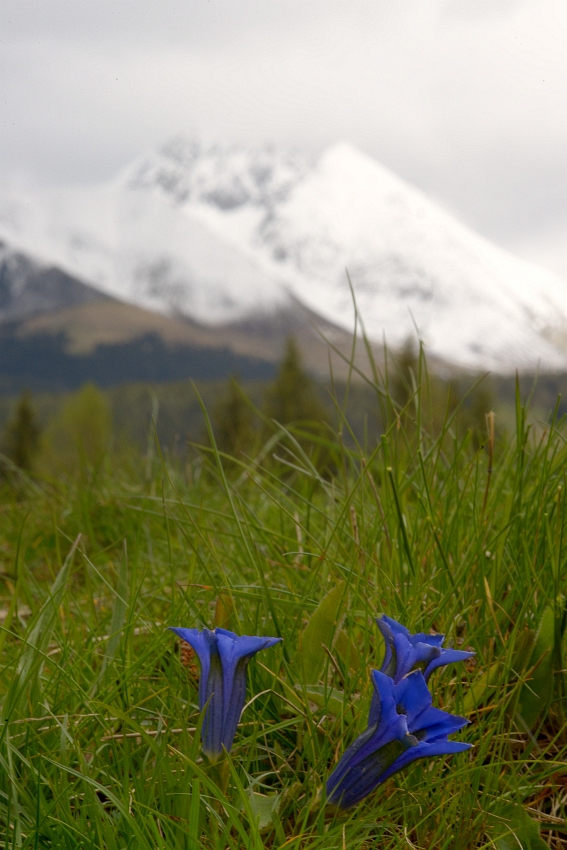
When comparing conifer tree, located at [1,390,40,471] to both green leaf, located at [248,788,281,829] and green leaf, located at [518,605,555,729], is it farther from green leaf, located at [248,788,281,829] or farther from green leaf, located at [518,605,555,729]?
green leaf, located at [248,788,281,829]

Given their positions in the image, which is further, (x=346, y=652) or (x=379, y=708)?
(x=346, y=652)

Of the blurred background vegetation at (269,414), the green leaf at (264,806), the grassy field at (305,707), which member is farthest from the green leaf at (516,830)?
the blurred background vegetation at (269,414)

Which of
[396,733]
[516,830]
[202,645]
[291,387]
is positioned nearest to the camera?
[396,733]

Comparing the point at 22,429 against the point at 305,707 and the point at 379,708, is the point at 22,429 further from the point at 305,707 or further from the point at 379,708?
the point at 379,708

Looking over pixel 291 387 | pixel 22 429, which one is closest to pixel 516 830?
pixel 22 429

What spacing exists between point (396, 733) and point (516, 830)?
16.7 inches

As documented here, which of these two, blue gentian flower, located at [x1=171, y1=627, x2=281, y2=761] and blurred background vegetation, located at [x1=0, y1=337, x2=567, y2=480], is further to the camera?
blurred background vegetation, located at [x1=0, y1=337, x2=567, y2=480]

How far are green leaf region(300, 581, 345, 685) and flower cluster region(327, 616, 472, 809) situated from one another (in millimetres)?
320

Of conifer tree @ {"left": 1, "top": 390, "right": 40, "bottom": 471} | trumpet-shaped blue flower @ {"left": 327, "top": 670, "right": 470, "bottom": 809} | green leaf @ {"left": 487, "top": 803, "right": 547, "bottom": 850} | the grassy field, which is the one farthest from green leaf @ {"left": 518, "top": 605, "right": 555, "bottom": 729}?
conifer tree @ {"left": 1, "top": 390, "right": 40, "bottom": 471}

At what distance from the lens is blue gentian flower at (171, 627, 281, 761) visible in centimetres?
105

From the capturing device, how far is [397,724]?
37.6 inches

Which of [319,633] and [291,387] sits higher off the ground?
[319,633]

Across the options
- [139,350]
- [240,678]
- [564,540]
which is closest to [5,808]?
[240,678]

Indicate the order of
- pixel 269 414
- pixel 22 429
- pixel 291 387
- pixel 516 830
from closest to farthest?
1. pixel 516 830
2. pixel 269 414
3. pixel 22 429
4. pixel 291 387
